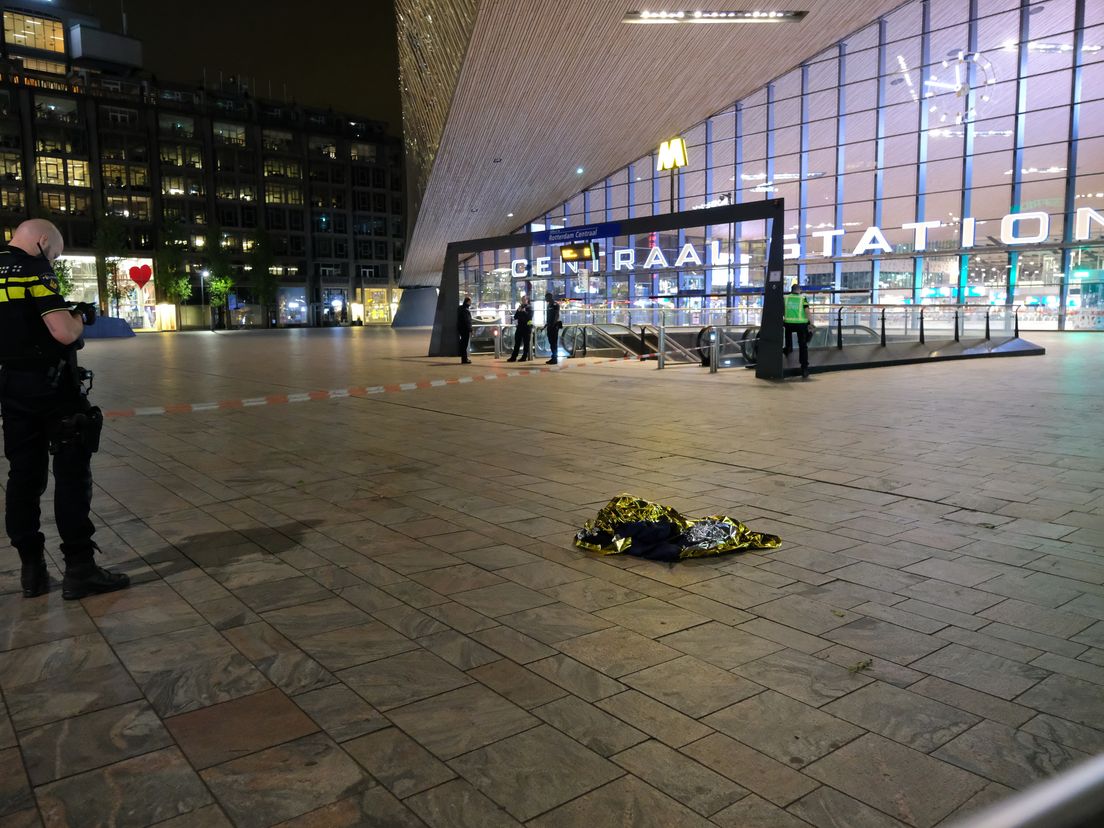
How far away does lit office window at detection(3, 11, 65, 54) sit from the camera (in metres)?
80.6

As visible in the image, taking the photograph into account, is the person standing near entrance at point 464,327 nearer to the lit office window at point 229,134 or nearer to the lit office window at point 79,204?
the lit office window at point 79,204

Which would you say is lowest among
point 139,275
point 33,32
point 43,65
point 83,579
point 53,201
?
point 83,579

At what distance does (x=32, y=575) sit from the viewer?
172 inches

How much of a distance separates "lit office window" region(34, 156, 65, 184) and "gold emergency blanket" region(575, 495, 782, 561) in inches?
2971

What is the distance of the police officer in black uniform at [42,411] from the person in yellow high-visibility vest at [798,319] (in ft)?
44.3

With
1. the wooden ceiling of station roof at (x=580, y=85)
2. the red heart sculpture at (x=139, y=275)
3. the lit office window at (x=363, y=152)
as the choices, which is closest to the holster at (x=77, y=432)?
the wooden ceiling of station roof at (x=580, y=85)

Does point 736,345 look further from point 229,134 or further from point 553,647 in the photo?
point 229,134

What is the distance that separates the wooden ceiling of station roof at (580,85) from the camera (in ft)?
90.1

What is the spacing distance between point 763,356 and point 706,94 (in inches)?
919

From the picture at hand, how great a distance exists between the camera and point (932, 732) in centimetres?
284

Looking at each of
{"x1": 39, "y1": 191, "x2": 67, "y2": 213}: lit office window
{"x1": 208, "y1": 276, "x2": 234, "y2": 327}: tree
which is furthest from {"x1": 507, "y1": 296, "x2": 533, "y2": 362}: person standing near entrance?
{"x1": 39, "y1": 191, "x2": 67, "y2": 213}: lit office window

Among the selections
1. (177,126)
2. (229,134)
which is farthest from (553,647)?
(229,134)

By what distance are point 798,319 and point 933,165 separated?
19737 millimetres

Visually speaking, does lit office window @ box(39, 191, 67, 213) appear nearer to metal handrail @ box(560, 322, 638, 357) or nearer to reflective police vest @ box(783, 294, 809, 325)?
metal handrail @ box(560, 322, 638, 357)
